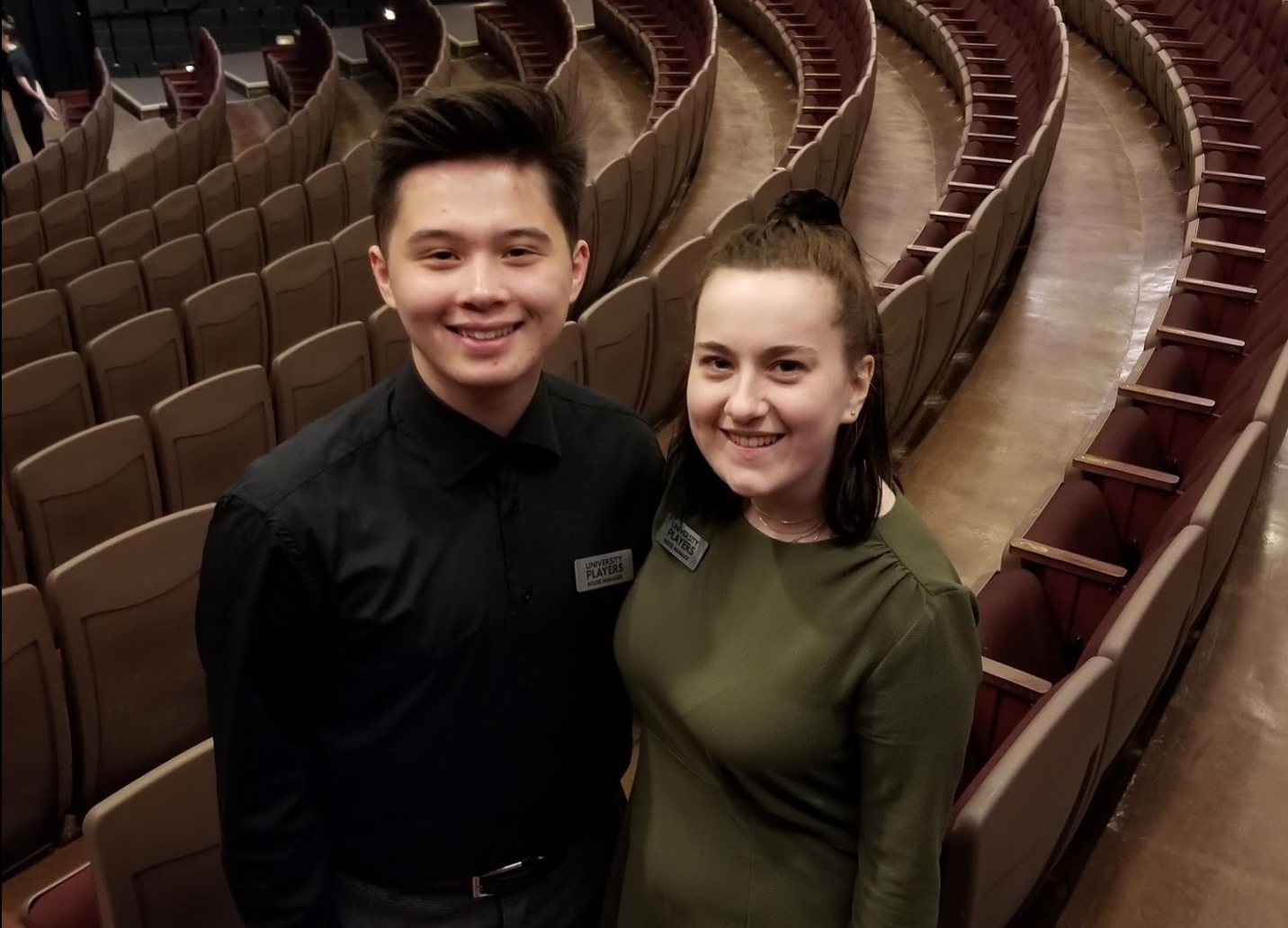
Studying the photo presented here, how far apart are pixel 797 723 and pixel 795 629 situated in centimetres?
2

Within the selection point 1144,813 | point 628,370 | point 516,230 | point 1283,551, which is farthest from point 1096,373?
point 516,230

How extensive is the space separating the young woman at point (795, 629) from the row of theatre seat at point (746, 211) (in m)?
0.04

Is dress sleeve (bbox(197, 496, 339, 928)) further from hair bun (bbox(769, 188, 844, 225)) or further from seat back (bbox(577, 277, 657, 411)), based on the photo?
seat back (bbox(577, 277, 657, 411))

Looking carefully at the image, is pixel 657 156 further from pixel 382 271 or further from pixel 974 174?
pixel 382 271

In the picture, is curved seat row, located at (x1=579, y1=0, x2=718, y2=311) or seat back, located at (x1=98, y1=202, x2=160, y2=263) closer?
curved seat row, located at (x1=579, y1=0, x2=718, y2=311)

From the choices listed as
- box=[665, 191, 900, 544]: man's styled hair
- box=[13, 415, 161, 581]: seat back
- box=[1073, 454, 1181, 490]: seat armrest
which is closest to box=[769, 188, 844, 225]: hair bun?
box=[665, 191, 900, 544]: man's styled hair

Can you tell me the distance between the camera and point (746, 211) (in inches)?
37.6

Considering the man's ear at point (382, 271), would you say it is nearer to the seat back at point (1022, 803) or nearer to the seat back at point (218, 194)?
the seat back at point (1022, 803)

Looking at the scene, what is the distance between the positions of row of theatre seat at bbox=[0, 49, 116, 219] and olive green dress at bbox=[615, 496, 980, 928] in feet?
5.70

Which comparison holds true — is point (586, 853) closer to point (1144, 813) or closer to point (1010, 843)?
point (1010, 843)

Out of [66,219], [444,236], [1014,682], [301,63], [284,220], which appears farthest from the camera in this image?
[301,63]

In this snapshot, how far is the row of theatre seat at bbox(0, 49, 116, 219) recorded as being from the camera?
1776mm

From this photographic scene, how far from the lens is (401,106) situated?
0.26 metres

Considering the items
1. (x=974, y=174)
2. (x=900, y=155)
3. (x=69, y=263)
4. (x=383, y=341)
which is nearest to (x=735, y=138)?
(x=900, y=155)
